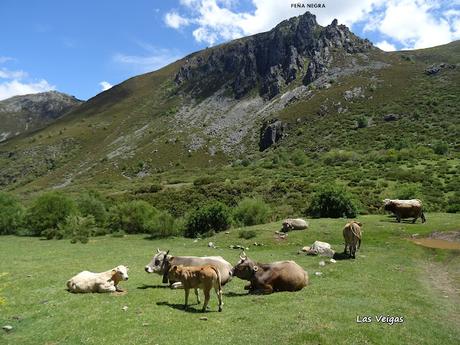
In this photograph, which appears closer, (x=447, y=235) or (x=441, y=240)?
(x=441, y=240)

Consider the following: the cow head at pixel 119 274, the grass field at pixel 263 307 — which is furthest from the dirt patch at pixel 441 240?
the cow head at pixel 119 274

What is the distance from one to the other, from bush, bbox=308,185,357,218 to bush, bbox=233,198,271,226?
587cm

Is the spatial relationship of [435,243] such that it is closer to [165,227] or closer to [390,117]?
[165,227]

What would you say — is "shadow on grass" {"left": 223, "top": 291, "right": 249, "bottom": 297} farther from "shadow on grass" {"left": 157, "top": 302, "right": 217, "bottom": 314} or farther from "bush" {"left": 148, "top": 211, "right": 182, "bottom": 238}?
"bush" {"left": 148, "top": 211, "right": 182, "bottom": 238}

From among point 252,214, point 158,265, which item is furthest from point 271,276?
point 252,214

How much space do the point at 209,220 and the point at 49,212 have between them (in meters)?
23.6

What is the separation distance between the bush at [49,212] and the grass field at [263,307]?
2726 centimetres

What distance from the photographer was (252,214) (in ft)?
162

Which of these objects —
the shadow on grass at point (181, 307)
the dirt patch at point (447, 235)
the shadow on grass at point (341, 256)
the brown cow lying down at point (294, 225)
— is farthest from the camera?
the brown cow lying down at point (294, 225)

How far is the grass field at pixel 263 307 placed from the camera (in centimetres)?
1310

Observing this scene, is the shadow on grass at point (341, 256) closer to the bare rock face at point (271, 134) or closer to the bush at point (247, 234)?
the bush at point (247, 234)

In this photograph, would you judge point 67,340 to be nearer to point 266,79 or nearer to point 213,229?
point 213,229

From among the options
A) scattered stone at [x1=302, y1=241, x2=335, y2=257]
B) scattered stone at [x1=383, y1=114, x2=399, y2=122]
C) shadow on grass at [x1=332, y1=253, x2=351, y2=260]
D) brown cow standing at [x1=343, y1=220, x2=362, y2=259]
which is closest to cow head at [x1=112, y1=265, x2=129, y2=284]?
shadow on grass at [x1=332, y1=253, x2=351, y2=260]

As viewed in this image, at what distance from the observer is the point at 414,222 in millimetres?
37062
